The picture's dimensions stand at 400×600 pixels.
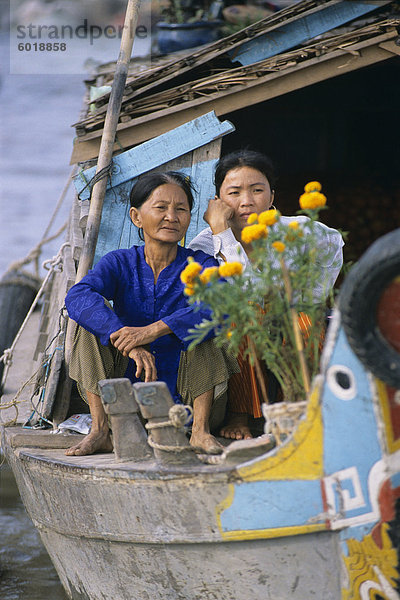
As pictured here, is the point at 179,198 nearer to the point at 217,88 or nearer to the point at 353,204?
the point at 217,88

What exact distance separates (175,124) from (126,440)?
6.30 ft

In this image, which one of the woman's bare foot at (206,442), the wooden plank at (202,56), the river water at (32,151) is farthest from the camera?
the river water at (32,151)

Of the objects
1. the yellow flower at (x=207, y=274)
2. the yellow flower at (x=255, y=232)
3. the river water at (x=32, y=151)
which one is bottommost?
the yellow flower at (x=207, y=274)

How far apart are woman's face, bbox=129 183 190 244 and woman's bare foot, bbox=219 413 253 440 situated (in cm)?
79

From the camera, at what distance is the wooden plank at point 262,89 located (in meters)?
4.09

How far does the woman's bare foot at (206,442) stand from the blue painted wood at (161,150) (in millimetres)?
1517

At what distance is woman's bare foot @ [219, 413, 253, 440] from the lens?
3359mm

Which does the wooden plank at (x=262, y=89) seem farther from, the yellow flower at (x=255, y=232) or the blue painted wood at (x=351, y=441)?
the blue painted wood at (x=351, y=441)

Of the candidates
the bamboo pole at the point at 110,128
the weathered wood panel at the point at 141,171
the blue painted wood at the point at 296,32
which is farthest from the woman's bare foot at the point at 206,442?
the blue painted wood at the point at 296,32

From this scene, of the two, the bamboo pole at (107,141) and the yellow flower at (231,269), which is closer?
the yellow flower at (231,269)

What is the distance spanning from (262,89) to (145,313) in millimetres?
1454

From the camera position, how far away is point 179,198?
11.4 feet

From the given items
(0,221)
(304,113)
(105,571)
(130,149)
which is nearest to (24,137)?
(0,221)

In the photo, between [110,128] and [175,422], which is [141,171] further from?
[175,422]
